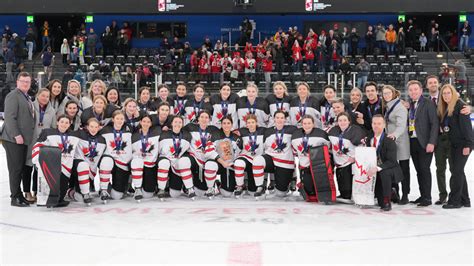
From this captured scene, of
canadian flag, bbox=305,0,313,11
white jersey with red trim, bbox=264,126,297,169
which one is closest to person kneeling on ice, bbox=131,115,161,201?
white jersey with red trim, bbox=264,126,297,169

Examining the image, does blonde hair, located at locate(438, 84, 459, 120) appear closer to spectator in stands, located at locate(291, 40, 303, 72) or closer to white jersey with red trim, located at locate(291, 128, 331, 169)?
white jersey with red trim, located at locate(291, 128, 331, 169)

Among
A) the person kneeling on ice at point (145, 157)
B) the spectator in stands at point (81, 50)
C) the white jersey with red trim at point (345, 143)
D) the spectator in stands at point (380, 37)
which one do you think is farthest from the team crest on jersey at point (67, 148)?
the spectator in stands at point (380, 37)

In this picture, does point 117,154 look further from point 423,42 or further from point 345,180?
point 423,42

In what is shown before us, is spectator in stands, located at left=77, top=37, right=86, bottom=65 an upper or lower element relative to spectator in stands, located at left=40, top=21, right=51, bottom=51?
lower

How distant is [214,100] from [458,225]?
3.32 meters

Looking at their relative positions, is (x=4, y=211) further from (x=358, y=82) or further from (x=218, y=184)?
(x=358, y=82)

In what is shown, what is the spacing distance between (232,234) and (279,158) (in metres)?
2.04

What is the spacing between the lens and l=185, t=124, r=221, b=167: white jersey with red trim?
7375 mm

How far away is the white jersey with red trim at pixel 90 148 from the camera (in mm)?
7039

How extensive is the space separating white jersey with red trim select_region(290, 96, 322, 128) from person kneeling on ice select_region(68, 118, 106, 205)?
220 centimetres

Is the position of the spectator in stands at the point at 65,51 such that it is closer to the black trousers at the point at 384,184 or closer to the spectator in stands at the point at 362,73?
the spectator in stands at the point at 362,73

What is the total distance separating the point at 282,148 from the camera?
290 inches

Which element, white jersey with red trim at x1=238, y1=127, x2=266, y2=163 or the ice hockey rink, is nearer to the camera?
the ice hockey rink

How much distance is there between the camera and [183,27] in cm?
2444
